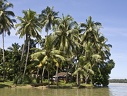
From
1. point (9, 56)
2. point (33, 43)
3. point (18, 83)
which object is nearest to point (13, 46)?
point (9, 56)

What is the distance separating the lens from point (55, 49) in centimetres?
4322

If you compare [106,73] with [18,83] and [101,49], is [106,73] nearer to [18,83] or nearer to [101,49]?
[101,49]

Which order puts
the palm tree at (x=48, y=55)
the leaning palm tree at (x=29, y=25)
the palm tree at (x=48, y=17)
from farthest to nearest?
the palm tree at (x=48, y=17)
the leaning palm tree at (x=29, y=25)
the palm tree at (x=48, y=55)

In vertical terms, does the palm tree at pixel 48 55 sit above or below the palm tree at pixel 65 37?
below

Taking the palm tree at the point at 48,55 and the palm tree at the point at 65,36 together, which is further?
the palm tree at the point at 65,36

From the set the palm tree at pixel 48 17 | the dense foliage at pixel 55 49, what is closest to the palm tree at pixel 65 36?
the dense foliage at pixel 55 49

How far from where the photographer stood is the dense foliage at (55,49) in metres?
41.0

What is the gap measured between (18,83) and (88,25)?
19.1m

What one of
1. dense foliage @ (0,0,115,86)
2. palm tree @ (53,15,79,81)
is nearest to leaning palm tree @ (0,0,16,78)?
dense foliage @ (0,0,115,86)

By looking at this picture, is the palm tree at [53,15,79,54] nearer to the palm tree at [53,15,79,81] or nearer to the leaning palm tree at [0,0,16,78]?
the palm tree at [53,15,79,81]

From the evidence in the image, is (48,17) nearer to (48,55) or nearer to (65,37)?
(65,37)

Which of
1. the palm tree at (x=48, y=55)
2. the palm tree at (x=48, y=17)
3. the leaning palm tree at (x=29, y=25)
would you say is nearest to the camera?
the palm tree at (x=48, y=55)

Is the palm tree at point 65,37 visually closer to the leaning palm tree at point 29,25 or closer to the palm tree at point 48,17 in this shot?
the leaning palm tree at point 29,25

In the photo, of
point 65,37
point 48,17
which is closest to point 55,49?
point 65,37
